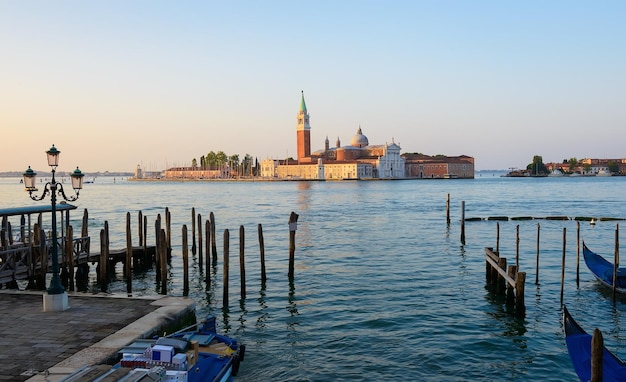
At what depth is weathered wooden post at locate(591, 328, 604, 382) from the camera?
18.7 feet

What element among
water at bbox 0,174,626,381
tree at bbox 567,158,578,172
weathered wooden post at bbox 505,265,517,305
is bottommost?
water at bbox 0,174,626,381

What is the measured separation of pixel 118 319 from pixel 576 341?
620cm

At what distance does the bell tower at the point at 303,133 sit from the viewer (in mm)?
136750

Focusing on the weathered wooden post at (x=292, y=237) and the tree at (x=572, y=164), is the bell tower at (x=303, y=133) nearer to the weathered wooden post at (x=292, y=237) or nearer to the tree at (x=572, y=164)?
the tree at (x=572, y=164)

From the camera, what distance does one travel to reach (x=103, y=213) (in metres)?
43.7

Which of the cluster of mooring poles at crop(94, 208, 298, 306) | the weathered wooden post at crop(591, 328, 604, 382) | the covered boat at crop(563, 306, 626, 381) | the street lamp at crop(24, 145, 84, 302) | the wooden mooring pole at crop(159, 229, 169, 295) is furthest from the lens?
the cluster of mooring poles at crop(94, 208, 298, 306)

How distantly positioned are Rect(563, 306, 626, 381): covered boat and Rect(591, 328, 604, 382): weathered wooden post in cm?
51

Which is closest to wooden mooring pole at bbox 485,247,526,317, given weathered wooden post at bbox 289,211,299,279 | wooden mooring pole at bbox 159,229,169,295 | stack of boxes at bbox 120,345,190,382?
weathered wooden post at bbox 289,211,299,279

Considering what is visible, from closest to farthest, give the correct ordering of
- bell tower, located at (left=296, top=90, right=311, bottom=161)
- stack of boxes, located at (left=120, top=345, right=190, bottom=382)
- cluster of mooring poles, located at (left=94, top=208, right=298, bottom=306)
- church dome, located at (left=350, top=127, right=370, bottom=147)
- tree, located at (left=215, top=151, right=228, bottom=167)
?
stack of boxes, located at (left=120, top=345, right=190, bottom=382) < cluster of mooring poles, located at (left=94, top=208, right=298, bottom=306) < bell tower, located at (left=296, top=90, right=311, bottom=161) < church dome, located at (left=350, top=127, right=370, bottom=147) < tree, located at (left=215, top=151, right=228, bottom=167)

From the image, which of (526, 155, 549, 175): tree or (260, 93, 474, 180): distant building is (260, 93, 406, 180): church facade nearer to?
(260, 93, 474, 180): distant building

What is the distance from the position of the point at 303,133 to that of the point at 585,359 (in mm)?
132105

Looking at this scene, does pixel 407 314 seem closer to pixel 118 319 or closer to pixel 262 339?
pixel 262 339

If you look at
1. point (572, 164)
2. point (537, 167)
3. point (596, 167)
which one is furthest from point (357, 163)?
point (596, 167)

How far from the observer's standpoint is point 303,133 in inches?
5433
